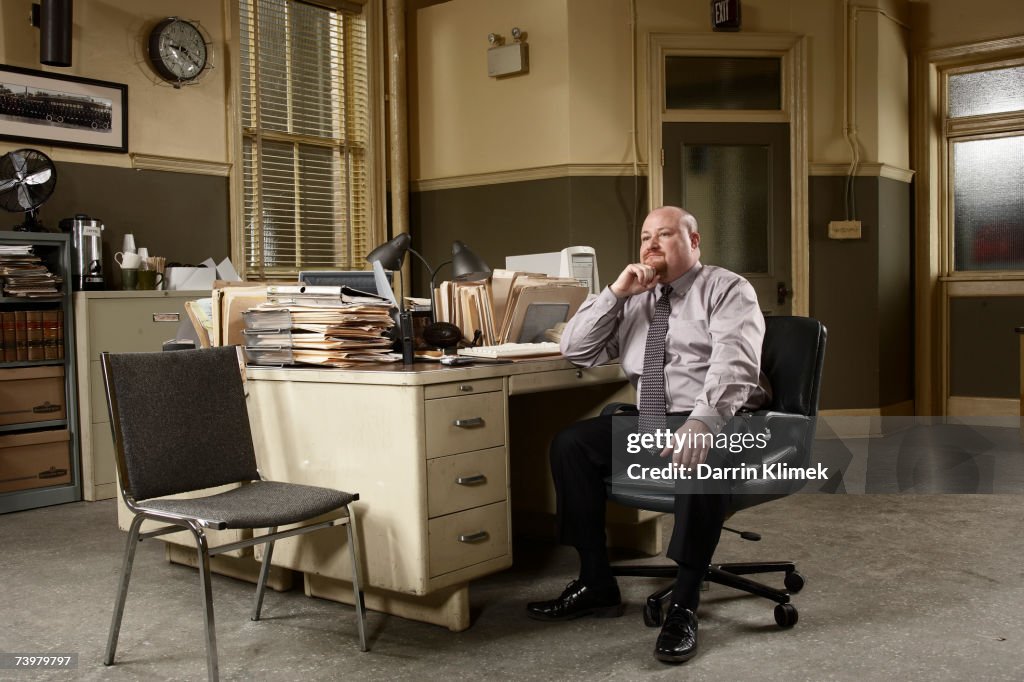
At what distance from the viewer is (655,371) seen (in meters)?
2.96

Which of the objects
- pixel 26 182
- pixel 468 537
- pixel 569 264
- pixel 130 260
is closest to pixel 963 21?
pixel 569 264

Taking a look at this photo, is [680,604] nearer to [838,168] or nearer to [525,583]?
[525,583]

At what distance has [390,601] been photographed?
2.98m

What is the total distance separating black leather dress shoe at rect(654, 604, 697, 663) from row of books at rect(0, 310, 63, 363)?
3.46 meters

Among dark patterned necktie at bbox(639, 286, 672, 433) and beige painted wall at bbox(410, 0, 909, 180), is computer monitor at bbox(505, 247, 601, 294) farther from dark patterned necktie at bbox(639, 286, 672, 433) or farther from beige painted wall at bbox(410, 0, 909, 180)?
beige painted wall at bbox(410, 0, 909, 180)

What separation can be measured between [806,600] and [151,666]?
192cm

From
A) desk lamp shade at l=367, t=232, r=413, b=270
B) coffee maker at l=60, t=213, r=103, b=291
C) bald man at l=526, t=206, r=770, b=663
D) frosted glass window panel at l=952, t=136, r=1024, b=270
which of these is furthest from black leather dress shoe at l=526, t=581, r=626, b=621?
frosted glass window panel at l=952, t=136, r=1024, b=270

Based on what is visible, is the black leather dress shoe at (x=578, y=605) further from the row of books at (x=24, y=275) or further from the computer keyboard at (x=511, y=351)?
the row of books at (x=24, y=275)

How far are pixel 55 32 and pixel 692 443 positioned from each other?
3.98m

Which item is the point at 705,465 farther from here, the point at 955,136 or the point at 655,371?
the point at 955,136

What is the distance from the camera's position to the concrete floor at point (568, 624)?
2.52 meters

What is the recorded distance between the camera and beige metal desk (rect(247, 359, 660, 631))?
2652 mm

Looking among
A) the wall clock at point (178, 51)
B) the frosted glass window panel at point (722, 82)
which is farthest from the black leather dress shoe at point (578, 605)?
the frosted glass window panel at point (722, 82)

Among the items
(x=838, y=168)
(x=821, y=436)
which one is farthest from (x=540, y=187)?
(x=821, y=436)
